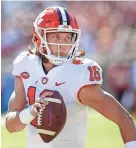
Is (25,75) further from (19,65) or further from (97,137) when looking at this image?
(97,137)

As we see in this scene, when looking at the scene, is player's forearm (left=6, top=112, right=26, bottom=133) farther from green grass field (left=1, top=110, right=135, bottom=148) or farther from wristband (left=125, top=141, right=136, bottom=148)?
green grass field (left=1, top=110, right=135, bottom=148)

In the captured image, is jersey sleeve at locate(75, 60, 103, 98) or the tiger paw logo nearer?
jersey sleeve at locate(75, 60, 103, 98)

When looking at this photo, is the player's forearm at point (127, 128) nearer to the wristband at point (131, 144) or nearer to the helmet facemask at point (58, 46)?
the wristband at point (131, 144)

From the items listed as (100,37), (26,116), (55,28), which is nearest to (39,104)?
(26,116)

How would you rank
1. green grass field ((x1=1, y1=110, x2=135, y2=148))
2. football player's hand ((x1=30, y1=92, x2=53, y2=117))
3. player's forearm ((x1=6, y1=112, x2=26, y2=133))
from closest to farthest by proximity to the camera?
1. football player's hand ((x1=30, y1=92, x2=53, y2=117))
2. player's forearm ((x1=6, y1=112, x2=26, y2=133))
3. green grass field ((x1=1, y1=110, x2=135, y2=148))

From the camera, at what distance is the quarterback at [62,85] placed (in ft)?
6.70

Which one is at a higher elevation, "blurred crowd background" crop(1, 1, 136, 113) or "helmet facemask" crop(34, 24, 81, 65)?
"helmet facemask" crop(34, 24, 81, 65)

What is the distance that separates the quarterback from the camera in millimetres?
2041

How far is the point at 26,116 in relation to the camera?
2.04 meters

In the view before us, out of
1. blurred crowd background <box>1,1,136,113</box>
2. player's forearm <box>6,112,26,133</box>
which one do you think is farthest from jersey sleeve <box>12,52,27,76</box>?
blurred crowd background <box>1,1,136,113</box>

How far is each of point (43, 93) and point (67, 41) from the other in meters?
0.23

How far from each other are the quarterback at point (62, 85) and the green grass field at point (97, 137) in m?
2.27

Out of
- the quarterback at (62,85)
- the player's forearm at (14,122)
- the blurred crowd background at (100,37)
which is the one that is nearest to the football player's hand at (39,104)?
the quarterback at (62,85)

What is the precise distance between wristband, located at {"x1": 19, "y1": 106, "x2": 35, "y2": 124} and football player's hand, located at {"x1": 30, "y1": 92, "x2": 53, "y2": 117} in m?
0.01
